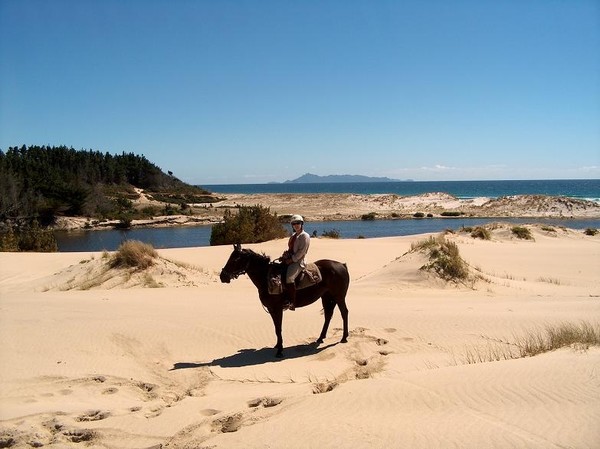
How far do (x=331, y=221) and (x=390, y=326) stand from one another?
152 ft

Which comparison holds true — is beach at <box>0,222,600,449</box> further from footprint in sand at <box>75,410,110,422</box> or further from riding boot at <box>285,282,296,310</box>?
riding boot at <box>285,282,296,310</box>

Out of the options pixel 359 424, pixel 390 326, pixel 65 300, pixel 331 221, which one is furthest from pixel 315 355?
pixel 331 221

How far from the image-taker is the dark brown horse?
28.3 ft

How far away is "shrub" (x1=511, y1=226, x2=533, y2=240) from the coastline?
1061 inches

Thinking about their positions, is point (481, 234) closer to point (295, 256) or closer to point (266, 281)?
point (295, 256)

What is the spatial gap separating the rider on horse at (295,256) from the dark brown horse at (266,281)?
0.25m

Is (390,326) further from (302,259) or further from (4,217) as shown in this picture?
(4,217)

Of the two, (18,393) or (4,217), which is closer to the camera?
(18,393)

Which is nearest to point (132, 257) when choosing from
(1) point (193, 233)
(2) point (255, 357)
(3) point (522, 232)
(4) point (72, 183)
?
(2) point (255, 357)

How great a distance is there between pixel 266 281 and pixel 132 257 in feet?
31.2

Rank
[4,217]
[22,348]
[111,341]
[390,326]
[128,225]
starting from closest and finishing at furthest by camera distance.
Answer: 1. [22,348]
2. [111,341]
3. [390,326]
4. [4,217]
5. [128,225]

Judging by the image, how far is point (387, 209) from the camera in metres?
69.9

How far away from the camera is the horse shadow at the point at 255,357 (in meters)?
8.35

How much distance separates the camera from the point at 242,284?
1755 centimetres
